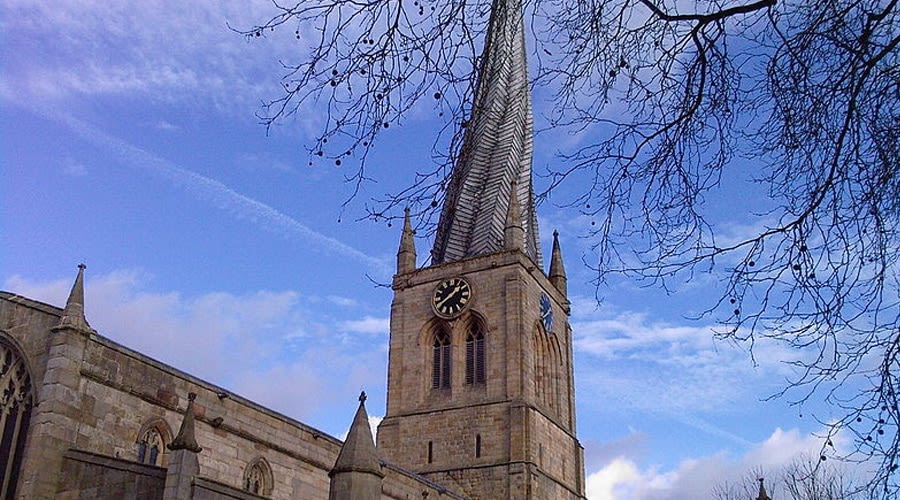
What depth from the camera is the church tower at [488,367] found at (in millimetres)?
42375

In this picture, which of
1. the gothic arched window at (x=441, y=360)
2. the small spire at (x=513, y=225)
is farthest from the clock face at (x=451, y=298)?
the small spire at (x=513, y=225)

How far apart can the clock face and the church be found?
3.0 inches

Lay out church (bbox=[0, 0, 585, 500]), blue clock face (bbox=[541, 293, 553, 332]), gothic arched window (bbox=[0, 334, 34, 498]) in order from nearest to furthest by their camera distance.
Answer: church (bbox=[0, 0, 585, 500])
gothic arched window (bbox=[0, 334, 34, 498])
blue clock face (bbox=[541, 293, 553, 332])

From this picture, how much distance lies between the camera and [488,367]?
147 ft

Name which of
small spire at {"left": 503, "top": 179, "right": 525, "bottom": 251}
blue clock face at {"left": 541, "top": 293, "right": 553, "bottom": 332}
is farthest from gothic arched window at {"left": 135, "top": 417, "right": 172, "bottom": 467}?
blue clock face at {"left": 541, "top": 293, "right": 553, "bottom": 332}

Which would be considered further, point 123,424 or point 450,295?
point 450,295

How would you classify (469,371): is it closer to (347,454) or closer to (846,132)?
(347,454)

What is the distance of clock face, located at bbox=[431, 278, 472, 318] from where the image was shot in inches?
1838

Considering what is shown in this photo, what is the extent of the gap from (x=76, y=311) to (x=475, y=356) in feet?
85.5

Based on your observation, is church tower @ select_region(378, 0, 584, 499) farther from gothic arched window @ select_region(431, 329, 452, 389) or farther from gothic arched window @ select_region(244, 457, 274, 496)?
gothic arched window @ select_region(244, 457, 274, 496)

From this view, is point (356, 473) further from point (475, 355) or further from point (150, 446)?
point (475, 355)

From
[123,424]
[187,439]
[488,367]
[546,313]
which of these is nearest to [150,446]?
[123,424]

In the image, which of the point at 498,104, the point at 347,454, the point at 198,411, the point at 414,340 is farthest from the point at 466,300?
the point at 498,104

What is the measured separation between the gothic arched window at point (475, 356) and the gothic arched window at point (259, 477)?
1941 centimetres
